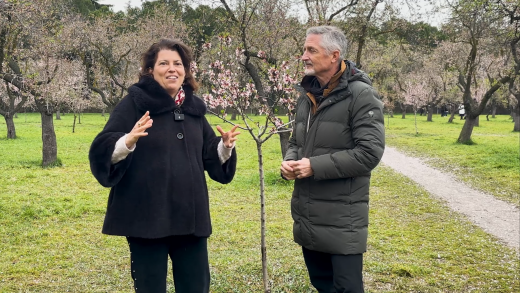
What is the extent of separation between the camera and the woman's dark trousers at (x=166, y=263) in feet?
8.78

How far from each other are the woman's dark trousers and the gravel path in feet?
17.5

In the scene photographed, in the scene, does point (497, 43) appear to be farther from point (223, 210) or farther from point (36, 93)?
point (36, 93)

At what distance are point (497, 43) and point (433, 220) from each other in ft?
28.3

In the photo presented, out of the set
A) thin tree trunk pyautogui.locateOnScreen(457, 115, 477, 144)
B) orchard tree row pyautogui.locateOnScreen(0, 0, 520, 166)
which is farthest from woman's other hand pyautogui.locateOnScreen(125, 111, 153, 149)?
thin tree trunk pyautogui.locateOnScreen(457, 115, 477, 144)

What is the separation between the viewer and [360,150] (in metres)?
2.67

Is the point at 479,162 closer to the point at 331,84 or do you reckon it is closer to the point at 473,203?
→ the point at 473,203

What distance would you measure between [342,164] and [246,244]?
13.5ft

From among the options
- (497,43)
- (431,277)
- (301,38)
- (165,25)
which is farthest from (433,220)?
(165,25)

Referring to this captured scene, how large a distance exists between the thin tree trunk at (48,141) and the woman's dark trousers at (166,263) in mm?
11967

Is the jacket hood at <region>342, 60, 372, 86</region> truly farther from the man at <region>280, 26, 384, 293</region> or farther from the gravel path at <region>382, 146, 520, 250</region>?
the gravel path at <region>382, 146, 520, 250</region>

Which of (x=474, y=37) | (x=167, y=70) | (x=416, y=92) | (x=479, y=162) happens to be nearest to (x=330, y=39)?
(x=167, y=70)

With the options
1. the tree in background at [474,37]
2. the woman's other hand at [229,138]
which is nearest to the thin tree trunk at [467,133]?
the tree in background at [474,37]

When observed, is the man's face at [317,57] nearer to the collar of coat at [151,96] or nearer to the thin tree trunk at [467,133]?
the collar of coat at [151,96]

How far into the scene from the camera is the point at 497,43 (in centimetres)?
1397
